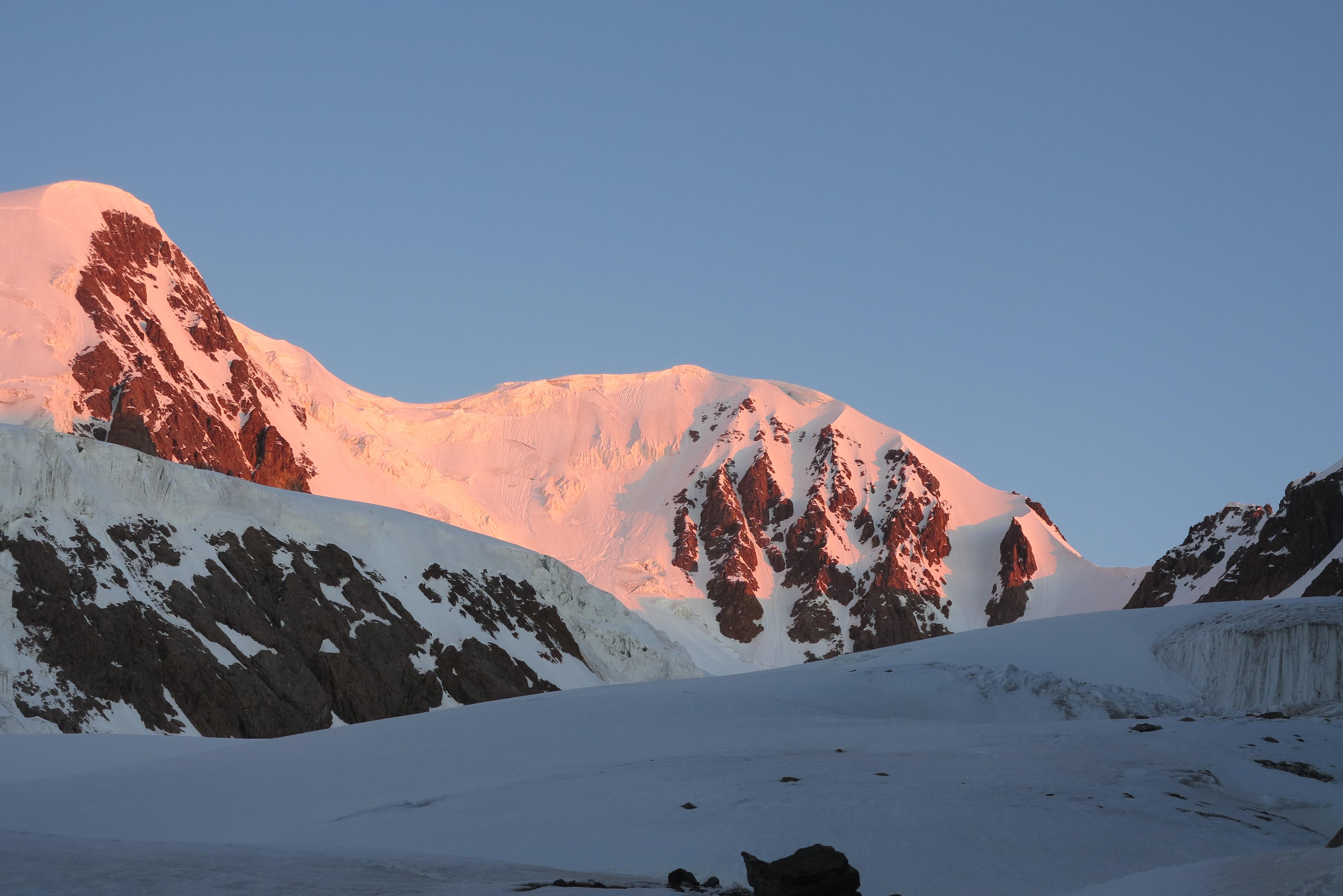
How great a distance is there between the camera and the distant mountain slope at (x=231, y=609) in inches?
2391

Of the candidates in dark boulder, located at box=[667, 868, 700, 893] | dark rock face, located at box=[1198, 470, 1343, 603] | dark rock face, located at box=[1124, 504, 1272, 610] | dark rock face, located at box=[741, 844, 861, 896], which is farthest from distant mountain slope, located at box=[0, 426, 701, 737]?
dark rock face, located at box=[1124, 504, 1272, 610]

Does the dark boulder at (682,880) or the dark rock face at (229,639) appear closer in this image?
the dark boulder at (682,880)

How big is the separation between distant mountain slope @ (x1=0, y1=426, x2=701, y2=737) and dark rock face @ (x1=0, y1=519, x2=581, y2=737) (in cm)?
10

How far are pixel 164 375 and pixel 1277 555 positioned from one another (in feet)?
414

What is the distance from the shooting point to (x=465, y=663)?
81.2m

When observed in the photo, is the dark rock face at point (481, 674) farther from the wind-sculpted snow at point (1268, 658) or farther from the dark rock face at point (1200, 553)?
the dark rock face at point (1200, 553)

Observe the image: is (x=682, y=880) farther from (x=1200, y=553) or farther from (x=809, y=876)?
(x=1200, y=553)

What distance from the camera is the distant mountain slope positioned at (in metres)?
60.7

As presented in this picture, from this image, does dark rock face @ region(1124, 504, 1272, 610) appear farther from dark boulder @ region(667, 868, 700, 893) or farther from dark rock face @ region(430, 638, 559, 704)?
dark boulder @ region(667, 868, 700, 893)

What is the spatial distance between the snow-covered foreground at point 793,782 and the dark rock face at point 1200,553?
135416 millimetres

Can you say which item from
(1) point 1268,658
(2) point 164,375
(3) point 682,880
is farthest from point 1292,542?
(3) point 682,880

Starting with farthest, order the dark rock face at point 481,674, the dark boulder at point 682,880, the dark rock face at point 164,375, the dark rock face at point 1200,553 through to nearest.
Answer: the dark rock face at point 1200,553 → the dark rock face at point 164,375 → the dark rock face at point 481,674 → the dark boulder at point 682,880

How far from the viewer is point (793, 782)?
18672 millimetres

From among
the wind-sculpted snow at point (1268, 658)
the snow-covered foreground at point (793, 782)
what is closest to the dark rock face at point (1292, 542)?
the wind-sculpted snow at point (1268, 658)
